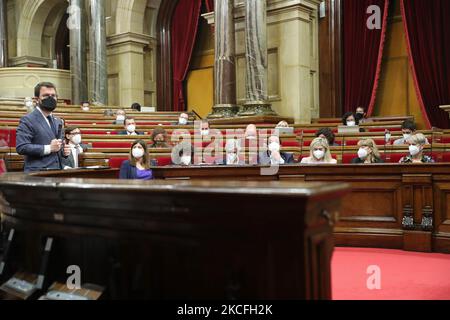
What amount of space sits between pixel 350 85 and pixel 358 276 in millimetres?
7996

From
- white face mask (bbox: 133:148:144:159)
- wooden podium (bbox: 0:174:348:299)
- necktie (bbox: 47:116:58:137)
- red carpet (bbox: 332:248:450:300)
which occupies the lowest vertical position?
red carpet (bbox: 332:248:450:300)

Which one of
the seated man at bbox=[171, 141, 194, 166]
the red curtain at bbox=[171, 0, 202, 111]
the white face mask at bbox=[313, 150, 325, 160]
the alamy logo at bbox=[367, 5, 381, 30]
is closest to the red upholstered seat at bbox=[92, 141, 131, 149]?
the seated man at bbox=[171, 141, 194, 166]

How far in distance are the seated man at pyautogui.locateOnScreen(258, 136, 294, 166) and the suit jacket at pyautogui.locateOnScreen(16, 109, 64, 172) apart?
2.43 meters

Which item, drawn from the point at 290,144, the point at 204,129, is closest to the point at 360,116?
the point at 290,144

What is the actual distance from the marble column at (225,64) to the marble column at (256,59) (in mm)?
479

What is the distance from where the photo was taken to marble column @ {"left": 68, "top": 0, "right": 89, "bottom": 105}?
13.3m

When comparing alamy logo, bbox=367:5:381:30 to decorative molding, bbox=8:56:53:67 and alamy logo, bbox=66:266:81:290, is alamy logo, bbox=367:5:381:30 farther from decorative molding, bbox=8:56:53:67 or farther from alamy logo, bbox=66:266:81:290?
decorative molding, bbox=8:56:53:67

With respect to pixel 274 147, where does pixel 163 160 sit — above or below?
below

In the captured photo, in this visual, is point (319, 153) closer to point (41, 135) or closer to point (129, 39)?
point (41, 135)

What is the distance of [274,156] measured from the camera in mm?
5629

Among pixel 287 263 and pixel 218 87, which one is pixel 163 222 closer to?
pixel 287 263

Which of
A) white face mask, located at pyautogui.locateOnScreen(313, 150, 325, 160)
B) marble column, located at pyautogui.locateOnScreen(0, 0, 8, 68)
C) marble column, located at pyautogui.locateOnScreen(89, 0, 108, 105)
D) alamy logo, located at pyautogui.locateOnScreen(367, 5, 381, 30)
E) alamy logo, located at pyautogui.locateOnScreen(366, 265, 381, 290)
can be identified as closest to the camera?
alamy logo, located at pyautogui.locateOnScreen(366, 265, 381, 290)

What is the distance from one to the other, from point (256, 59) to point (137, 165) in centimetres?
593

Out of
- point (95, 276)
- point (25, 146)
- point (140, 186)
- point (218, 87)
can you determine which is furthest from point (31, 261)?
point (218, 87)
